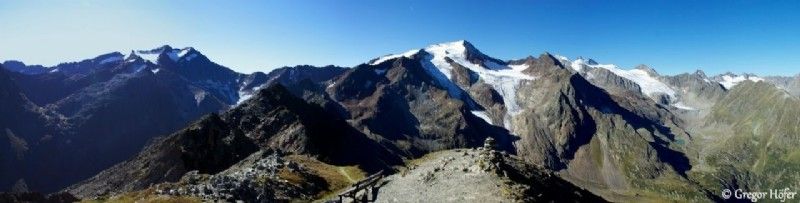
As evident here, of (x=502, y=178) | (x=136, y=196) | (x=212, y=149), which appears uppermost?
(x=212, y=149)

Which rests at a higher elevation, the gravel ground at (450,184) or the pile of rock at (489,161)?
the pile of rock at (489,161)

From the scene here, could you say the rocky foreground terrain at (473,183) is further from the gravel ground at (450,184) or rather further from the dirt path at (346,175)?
the dirt path at (346,175)

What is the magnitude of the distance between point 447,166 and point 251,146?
14030 centimetres

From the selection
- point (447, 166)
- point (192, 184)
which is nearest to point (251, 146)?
point (192, 184)

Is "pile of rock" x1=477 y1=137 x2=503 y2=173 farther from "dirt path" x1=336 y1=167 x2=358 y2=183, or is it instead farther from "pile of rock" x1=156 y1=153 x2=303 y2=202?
"dirt path" x1=336 y1=167 x2=358 y2=183

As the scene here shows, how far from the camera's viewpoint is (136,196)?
59688 millimetres

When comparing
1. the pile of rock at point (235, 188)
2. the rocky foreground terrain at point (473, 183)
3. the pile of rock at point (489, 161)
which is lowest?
the pile of rock at point (235, 188)

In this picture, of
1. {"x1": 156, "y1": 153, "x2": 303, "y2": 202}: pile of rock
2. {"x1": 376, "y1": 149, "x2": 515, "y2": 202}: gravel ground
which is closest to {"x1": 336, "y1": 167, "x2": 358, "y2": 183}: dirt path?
{"x1": 156, "y1": 153, "x2": 303, "y2": 202}: pile of rock

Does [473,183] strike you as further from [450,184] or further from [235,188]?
[235,188]

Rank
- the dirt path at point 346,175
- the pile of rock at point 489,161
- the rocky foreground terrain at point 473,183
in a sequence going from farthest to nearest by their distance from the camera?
the dirt path at point 346,175
the pile of rock at point 489,161
the rocky foreground terrain at point 473,183

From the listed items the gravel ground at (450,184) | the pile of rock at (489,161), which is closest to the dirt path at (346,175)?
the gravel ground at (450,184)

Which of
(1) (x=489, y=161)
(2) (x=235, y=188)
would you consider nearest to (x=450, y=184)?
(1) (x=489, y=161)

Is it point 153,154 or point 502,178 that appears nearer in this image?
point 502,178

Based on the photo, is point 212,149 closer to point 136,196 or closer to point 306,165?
point 306,165
